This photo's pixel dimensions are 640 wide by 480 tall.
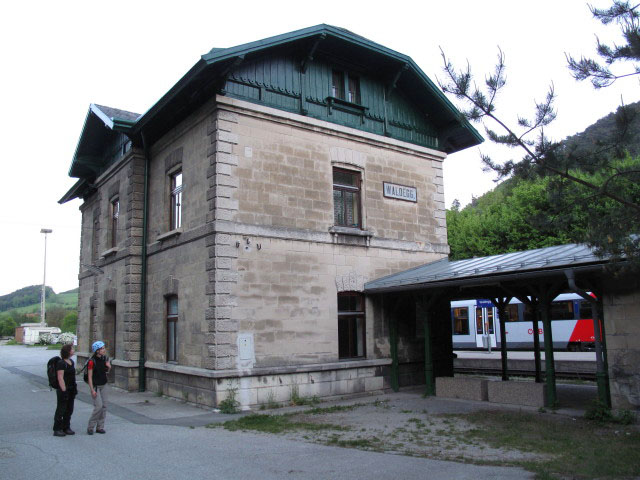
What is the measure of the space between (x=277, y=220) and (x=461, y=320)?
69.1 ft

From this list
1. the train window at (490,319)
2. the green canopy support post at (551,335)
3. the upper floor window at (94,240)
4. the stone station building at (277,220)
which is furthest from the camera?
the train window at (490,319)

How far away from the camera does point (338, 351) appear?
13.4m

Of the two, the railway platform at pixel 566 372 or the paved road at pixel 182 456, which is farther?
the railway platform at pixel 566 372

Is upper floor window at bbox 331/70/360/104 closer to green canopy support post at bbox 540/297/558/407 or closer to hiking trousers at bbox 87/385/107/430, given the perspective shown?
green canopy support post at bbox 540/297/558/407

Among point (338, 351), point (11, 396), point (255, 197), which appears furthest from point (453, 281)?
point (11, 396)

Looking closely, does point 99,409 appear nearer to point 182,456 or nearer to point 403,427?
point 182,456

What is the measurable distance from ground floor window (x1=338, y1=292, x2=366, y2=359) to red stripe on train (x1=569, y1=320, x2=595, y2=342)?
15.0 metres

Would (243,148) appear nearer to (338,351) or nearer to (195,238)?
(195,238)

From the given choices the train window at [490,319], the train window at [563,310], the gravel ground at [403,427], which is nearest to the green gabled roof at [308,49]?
the gravel ground at [403,427]

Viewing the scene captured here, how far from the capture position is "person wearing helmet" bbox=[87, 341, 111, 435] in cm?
901

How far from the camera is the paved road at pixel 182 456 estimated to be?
21.3 ft

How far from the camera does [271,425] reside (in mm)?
9719

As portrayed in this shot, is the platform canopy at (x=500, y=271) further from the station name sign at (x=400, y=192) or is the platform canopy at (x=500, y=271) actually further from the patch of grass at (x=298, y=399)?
the patch of grass at (x=298, y=399)

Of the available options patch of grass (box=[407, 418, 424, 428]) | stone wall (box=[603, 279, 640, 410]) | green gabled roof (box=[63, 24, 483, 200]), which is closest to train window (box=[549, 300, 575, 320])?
green gabled roof (box=[63, 24, 483, 200])
